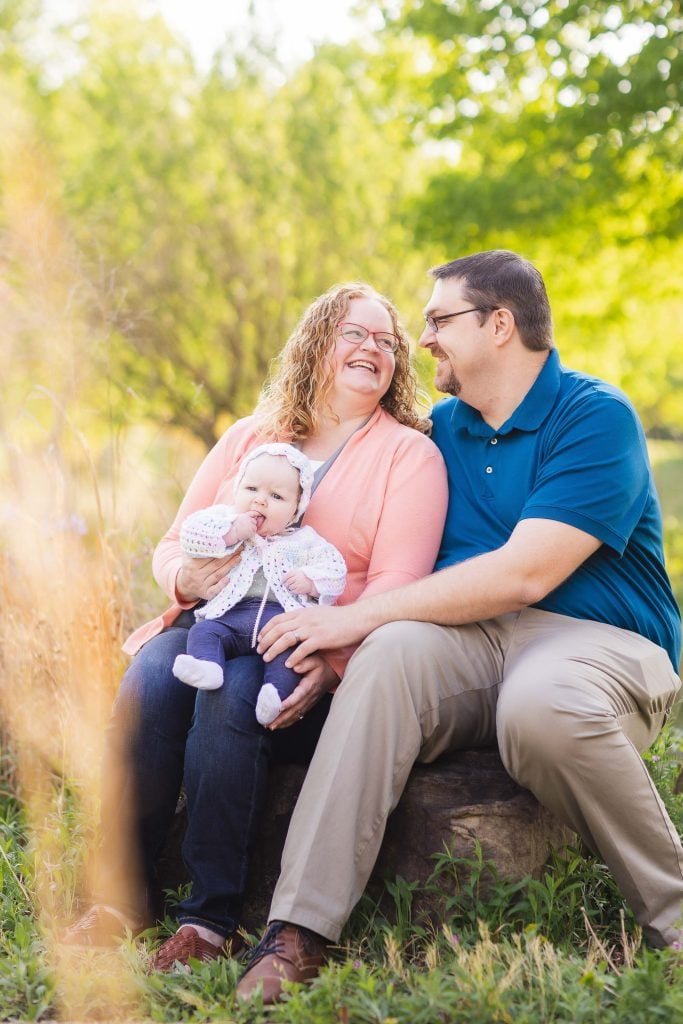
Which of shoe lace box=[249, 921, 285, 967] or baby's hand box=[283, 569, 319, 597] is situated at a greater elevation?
baby's hand box=[283, 569, 319, 597]

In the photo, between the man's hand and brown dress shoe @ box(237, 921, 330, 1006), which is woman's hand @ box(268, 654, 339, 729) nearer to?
the man's hand

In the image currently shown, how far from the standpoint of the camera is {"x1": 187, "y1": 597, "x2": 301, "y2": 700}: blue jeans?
287 cm

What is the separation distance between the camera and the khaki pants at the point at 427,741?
8.50 ft

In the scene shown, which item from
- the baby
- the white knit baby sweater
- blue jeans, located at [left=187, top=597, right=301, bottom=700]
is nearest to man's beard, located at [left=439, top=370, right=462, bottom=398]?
the baby

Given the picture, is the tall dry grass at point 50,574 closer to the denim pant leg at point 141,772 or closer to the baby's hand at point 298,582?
the denim pant leg at point 141,772

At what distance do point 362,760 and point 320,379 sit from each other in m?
1.38

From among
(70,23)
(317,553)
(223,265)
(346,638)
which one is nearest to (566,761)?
(346,638)

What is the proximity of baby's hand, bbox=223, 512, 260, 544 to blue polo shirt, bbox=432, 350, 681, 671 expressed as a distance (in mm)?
596

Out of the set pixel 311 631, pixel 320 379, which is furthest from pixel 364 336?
pixel 311 631

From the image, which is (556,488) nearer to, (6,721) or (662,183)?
(6,721)

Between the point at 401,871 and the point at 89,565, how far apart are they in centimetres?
172

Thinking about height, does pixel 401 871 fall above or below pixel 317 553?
below

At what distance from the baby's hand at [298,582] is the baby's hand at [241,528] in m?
0.17

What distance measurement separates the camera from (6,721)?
4031mm
